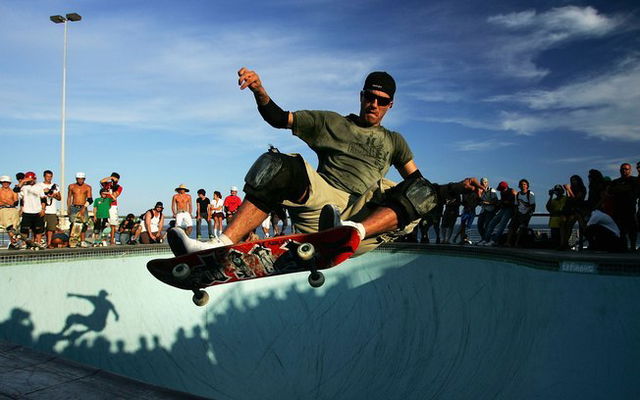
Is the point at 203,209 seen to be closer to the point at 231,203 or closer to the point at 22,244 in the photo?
the point at 231,203

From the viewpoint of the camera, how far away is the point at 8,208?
38.0 ft

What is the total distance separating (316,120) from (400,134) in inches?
35.7

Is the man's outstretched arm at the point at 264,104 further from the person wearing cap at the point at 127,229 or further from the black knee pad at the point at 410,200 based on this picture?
the person wearing cap at the point at 127,229

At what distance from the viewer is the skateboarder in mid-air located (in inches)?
155

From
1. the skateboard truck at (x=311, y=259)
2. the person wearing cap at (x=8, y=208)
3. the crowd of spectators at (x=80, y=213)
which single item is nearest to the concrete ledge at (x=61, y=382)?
the skateboard truck at (x=311, y=259)

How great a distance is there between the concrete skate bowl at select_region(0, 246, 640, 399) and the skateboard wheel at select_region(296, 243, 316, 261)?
2702 mm

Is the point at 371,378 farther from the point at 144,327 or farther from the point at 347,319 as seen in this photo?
the point at 144,327

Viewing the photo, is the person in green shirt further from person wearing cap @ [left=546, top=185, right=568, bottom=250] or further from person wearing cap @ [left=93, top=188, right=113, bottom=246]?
person wearing cap @ [left=546, top=185, right=568, bottom=250]

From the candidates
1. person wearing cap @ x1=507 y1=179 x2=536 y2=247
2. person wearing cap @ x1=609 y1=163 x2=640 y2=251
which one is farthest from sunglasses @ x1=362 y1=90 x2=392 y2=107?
person wearing cap @ x1=507 y1=179 x2=536 y2=247

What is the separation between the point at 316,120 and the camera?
13.7 ft

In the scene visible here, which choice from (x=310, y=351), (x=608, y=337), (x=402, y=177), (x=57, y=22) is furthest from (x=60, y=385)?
(x=57, y=22)

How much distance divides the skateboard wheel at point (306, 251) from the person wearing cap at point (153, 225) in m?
11.4

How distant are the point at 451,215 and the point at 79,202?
Result: 357 inches

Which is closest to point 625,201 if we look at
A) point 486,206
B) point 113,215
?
point 486,206
